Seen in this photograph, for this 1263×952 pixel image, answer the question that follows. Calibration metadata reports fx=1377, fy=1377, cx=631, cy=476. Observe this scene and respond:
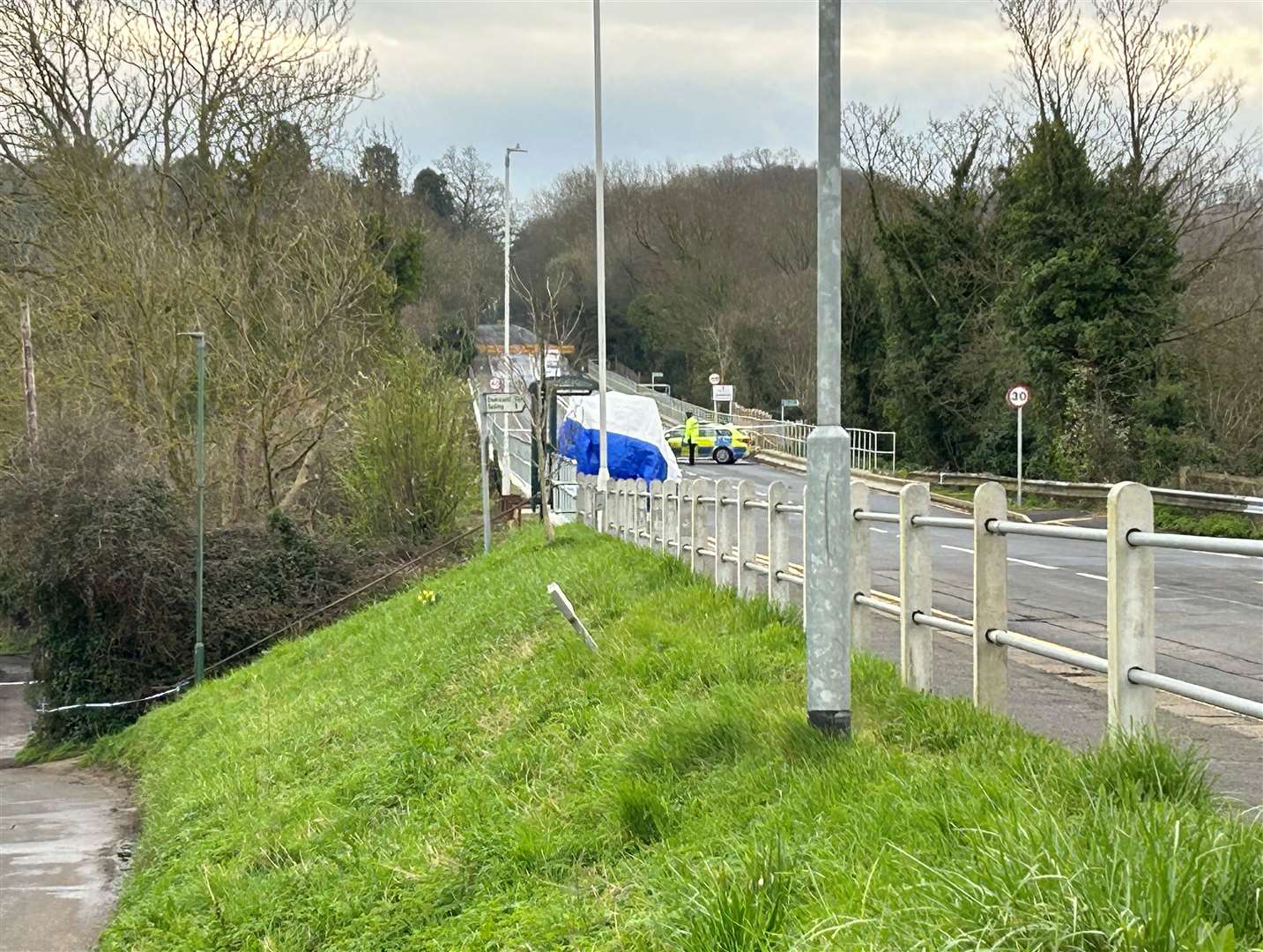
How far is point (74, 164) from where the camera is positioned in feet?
119

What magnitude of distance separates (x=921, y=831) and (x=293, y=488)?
37.9 m

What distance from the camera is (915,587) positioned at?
790 cm

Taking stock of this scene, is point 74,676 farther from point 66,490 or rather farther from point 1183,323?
point 1183,323

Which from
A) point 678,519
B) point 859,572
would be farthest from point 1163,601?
point 859,572

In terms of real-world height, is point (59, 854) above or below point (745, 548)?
below

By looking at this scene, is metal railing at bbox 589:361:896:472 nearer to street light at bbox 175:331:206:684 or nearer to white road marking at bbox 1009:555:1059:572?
street light at bbox 175:331:206:684

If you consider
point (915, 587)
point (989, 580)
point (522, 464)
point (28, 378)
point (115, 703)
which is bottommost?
point (115, 703)

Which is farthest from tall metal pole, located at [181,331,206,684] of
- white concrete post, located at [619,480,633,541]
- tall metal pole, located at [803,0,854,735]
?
tall metal pole, located at [803,0,854,735]

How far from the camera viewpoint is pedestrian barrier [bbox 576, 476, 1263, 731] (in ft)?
17.4

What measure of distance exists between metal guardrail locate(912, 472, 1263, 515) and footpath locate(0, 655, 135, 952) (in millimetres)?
13440

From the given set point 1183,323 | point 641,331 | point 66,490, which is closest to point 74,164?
point 66,490

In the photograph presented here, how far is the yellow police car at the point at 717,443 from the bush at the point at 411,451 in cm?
2176

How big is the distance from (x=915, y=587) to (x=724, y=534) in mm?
5890

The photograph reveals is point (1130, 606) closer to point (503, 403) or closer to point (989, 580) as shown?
point (989, 580)
